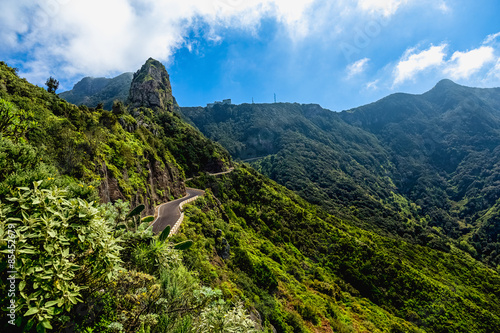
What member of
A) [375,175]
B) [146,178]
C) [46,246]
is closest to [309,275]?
[146,178]

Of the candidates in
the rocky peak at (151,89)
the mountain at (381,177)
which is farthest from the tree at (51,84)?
the mountain at (381,177)

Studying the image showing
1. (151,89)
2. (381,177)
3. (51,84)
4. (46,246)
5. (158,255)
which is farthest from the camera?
(381,177)

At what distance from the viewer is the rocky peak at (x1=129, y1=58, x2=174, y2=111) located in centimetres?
6738

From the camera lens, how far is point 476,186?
145375 millimetres

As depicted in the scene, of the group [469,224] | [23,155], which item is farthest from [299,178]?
Answer: [23,155]

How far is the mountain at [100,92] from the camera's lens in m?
146

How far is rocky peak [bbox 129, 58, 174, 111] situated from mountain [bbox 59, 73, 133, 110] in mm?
61316

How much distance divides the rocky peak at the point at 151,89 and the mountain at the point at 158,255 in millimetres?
24690

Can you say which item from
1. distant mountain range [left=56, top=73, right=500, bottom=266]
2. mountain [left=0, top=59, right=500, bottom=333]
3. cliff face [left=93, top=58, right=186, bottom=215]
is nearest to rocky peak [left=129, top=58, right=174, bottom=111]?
cliff face [left=93, top=58, right=186, bottom=215]

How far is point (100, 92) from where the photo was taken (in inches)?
6462

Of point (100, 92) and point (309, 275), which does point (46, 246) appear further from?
point (100, 92)

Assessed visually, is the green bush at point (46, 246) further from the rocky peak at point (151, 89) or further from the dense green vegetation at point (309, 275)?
the rocky peak at point (151, 89)

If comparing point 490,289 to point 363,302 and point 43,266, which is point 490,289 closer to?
point 363,302

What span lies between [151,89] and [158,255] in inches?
2988
